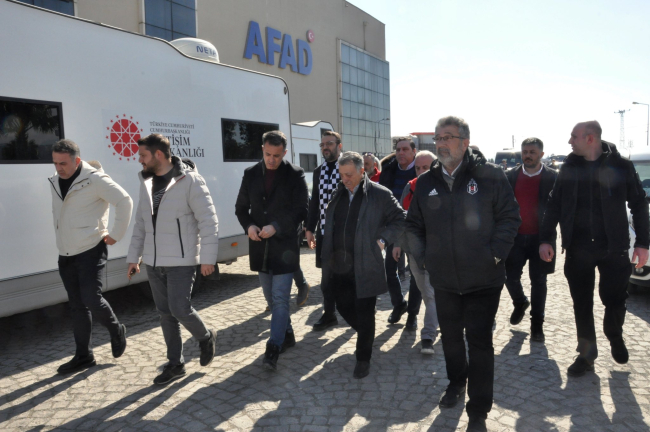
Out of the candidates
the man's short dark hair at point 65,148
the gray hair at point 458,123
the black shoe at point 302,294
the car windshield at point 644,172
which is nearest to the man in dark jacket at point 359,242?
the gray hair at point 458,123

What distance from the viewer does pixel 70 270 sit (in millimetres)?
4145

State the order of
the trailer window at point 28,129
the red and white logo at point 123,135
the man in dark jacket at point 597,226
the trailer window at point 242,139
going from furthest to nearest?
→ the trailer window at point 242,139
the red and white logo at point 123,135
the trailer window at point 28,129
the man in dark jacket at point 597,226

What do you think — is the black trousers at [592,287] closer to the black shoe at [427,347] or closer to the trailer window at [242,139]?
the black shoe at [427,347]

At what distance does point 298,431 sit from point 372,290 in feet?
4.00

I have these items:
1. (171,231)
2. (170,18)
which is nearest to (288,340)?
(171,231)

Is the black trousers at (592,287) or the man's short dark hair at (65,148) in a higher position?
the man's short dark hair at (65,148)

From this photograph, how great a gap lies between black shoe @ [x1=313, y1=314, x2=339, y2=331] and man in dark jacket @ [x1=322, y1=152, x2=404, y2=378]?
42.4 inches

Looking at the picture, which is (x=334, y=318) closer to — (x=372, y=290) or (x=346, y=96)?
(x=372, y=290)

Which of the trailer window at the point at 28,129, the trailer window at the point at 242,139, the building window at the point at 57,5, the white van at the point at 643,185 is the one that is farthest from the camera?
the building window at the point at 57,5

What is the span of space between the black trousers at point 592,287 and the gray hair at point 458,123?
149 centimetres

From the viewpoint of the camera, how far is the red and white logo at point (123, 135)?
539 centimetres

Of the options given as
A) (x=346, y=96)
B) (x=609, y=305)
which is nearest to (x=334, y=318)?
(x=609, y=305)

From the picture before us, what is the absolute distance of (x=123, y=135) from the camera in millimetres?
5492

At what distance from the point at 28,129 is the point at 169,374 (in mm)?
2650
